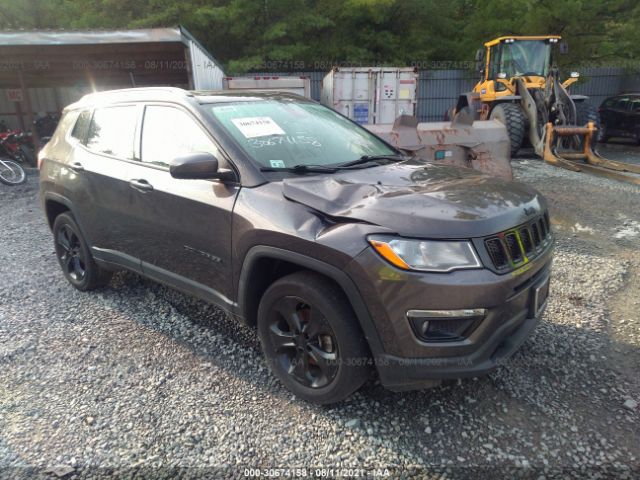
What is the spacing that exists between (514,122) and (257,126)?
869 centimetres

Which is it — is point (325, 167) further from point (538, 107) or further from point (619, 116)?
→ point (619, 116)

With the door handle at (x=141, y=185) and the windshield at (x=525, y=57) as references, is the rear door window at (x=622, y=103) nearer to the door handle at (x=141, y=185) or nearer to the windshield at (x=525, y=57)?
the windshield at (x=525, y=57)

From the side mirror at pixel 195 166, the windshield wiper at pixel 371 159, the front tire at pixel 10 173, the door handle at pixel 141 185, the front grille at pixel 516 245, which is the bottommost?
the front tire at pixel 10 173

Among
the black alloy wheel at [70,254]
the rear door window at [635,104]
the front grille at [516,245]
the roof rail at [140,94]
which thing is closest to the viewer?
the front grille at [516,245]

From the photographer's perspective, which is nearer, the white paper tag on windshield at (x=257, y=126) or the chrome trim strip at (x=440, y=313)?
the chrome trim strip at (x=440, y=313)

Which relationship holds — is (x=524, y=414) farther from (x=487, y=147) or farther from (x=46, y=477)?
(x=487, y=147)

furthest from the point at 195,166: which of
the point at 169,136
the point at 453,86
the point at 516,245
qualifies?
the point at 453,86

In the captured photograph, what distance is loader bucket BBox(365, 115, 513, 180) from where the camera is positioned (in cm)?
616

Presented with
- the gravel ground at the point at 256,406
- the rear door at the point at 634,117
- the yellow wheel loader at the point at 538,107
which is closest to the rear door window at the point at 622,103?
the rear door at the point at 634,117

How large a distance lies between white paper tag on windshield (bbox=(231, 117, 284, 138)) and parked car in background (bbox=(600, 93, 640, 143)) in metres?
14.8

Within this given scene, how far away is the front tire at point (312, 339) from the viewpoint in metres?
2.38

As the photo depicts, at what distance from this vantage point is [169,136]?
3.32 metres

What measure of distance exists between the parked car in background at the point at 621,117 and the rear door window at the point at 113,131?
50.1ft

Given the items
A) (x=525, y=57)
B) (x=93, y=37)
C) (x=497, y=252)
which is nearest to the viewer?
(x=497, y=252)
